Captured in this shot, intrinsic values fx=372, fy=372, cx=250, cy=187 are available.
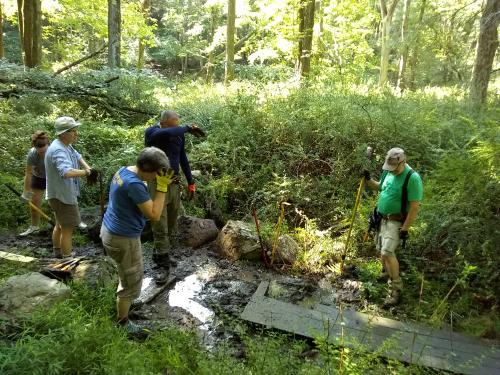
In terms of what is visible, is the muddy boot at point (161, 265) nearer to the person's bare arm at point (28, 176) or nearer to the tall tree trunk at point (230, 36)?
the person's bare arm at point (28, 176)

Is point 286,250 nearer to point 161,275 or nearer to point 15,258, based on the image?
point 161,275

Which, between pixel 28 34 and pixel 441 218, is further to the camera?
pixel 28 34

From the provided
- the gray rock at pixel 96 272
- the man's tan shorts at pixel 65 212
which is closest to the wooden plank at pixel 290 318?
the gray rock at pixel 96 272

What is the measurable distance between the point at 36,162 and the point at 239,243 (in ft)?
11.8

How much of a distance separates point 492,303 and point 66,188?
6.04m

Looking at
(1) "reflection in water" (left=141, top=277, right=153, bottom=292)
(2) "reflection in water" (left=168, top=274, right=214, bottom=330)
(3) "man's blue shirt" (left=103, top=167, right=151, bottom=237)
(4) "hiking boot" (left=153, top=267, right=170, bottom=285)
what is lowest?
(2) "reflection in water" (left=168, top=274, right=214, bottom=330)

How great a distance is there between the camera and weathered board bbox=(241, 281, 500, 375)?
13.3ft

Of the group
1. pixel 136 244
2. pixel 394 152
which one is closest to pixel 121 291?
pixel 136 244

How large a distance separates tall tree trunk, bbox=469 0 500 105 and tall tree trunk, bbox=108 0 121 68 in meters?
11.2

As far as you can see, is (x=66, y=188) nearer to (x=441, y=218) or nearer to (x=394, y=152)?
(x=394, y=152)

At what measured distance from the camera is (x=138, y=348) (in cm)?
363

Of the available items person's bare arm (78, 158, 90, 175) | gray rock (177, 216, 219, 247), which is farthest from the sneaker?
gray rock (177, 216, 219, 247)

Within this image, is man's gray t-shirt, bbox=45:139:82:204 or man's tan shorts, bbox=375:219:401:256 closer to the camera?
man's gray t-shirt, bbox=45:139:82:204

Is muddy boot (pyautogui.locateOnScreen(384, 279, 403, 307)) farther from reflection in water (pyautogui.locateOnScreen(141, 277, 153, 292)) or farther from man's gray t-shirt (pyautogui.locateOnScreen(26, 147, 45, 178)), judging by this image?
man's gray t-shirt (pyautogui.locateOnScreen(26, 147, 45, 178))
